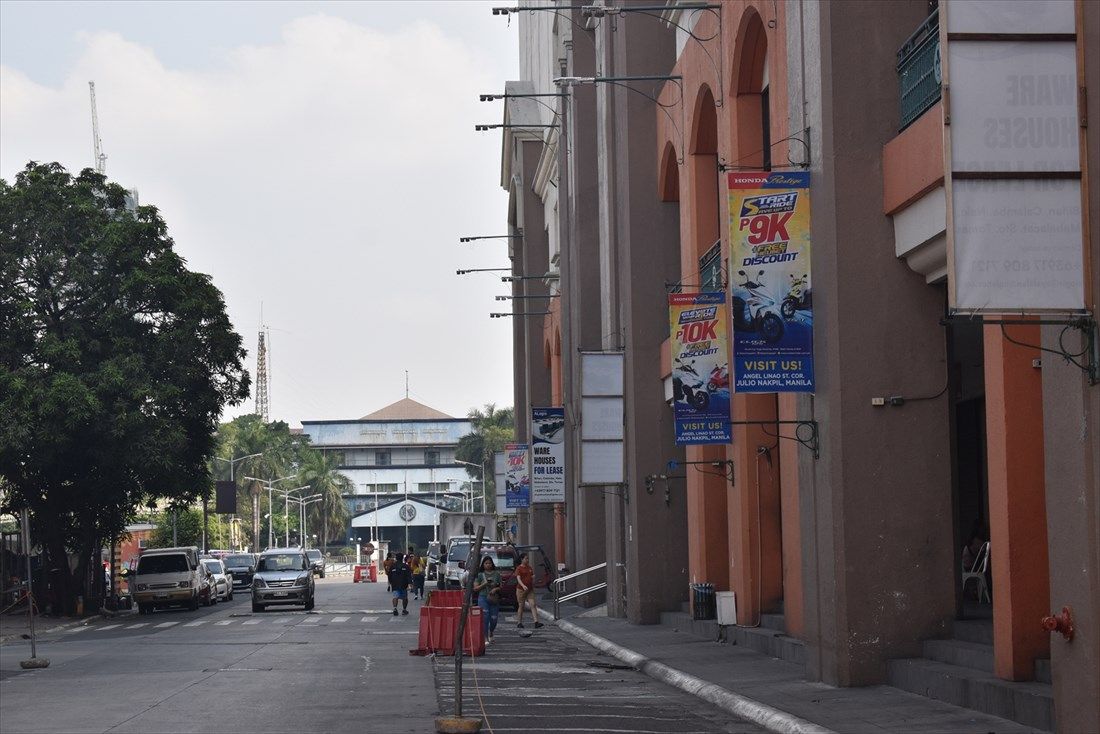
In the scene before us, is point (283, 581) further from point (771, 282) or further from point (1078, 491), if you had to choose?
point (1078, 491)

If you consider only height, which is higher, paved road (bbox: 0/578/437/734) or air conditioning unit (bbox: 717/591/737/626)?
air conditioning unit (bbox: 717/591/737/626)

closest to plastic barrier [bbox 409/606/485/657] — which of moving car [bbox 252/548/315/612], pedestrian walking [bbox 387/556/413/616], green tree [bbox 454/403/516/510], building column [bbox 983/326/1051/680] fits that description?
building column [bbox 983/326/1051/680]

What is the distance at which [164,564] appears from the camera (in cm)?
5125

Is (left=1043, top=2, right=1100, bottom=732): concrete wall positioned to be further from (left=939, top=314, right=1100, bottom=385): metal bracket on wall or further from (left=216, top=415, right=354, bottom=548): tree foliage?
(left=216, top=415, right=354, bottom=548): tree foliage

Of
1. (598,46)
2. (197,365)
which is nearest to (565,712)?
(598,46)

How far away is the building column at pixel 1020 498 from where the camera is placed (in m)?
14.4

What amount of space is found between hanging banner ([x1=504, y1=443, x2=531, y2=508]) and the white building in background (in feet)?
344

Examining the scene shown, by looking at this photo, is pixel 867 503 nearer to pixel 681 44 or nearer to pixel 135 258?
pixel 681 44

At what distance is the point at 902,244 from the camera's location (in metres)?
17.2

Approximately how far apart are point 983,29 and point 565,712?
8.49 metres

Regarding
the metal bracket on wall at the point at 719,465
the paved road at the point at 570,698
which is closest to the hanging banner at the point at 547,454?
the metal bracket on wall at the point at 719,465

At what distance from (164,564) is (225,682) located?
105 ft

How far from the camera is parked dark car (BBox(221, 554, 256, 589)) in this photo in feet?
247

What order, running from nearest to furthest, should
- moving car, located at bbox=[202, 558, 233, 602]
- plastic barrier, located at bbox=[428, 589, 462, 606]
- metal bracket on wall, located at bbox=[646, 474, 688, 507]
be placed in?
plastic barrier, located at bbox=[428, 589, 462, 606] → metal bracket on wall, located at bbox=[646, 474, 688, 507] → moving car, located at bbox=[202, 558, 233, 602]
